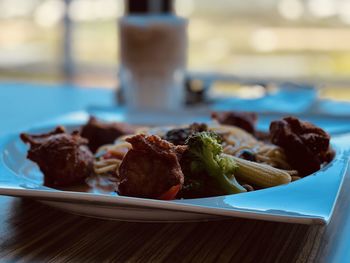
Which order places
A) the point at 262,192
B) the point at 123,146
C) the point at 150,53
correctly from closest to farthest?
1. the point at 262,192
2. the point at 123,146
3. the point at 150,53

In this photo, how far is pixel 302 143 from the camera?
97 centimetres

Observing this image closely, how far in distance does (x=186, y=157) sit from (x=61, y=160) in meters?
0.22

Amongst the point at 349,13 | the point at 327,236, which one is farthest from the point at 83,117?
the point at 349,13

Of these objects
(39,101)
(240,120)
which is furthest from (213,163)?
(39,101)

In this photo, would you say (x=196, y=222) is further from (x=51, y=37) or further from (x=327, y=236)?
(x=51, y=37)

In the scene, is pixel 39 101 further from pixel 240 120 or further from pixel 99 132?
pixel 240 120

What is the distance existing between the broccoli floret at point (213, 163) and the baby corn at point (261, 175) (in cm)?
2

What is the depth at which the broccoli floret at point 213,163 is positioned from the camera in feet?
2.64

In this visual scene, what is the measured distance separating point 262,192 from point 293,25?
16.1 feet

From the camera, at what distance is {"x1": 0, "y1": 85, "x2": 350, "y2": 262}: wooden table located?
0.68 m

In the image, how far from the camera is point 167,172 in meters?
0.75

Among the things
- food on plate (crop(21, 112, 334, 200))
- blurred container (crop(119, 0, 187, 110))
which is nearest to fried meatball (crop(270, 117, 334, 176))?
food on plate (crop(21, 112, 334, 200))

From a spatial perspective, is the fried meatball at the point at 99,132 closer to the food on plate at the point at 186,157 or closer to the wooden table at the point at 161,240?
the food on plate at the point at 186,157

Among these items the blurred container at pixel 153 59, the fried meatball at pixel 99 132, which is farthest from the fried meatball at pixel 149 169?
the blurred container at pixel 153 59
